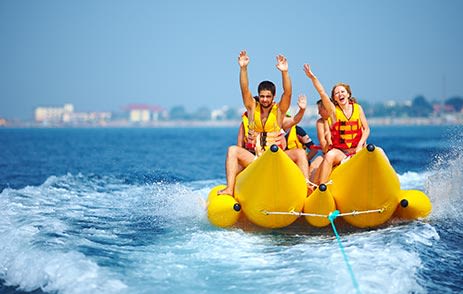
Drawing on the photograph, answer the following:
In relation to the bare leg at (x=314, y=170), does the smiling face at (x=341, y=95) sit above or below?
above

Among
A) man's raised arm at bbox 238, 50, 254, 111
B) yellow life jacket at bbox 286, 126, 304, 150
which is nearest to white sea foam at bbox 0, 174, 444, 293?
yellow life jacket at bbox 286, 126, 304, 150

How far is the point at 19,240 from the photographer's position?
4.95 m

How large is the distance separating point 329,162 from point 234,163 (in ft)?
2.92

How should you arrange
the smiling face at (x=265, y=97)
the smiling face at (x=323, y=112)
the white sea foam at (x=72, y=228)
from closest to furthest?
the white sea foam at (x=72, y=228)
the smiling face at (x=265, y=97)
the smiling face at (x=323, y=112)

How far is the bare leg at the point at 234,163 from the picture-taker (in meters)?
5.44

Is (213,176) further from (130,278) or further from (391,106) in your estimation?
(391,106)

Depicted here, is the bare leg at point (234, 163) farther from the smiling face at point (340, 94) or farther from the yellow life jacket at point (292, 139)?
the smiling face at point (340, 94)

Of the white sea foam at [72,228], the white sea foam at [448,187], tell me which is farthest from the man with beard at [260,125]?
the white sea foam at [448,187]

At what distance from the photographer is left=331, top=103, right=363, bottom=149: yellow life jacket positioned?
18.3ft

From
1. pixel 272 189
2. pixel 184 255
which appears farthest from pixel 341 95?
pixel 184 255

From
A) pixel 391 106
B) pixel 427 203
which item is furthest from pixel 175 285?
pixel 391 106

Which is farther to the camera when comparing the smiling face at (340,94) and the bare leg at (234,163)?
the smiling face at (340,94)

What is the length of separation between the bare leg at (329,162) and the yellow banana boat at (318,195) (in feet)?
0.54

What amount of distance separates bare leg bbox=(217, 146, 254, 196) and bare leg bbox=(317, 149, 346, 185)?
26.6 inches
